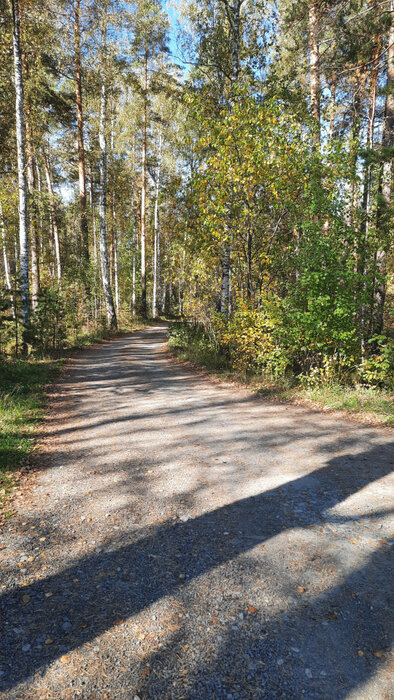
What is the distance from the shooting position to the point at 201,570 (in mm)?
2830

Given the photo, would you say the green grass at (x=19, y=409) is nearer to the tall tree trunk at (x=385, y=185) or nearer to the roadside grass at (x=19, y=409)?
the roadside grass at (x=19, y=409)

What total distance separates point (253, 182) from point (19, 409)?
733 cm

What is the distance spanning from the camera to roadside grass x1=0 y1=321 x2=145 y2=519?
14.9 ft

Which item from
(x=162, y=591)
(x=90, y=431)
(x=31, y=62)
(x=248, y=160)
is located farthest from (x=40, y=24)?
(x=162, y=591)

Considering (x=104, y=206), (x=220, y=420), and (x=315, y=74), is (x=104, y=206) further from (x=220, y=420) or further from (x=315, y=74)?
(x=220, y=420)

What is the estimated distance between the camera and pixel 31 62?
14016 mm

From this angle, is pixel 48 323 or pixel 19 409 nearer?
pixel 19 409

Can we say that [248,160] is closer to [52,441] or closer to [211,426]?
[211,426]

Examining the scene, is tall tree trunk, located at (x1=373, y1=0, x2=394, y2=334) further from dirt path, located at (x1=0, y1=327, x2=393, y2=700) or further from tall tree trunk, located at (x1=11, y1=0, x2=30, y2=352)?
tall tree trunk, located at (x1=11, y1=0, x2=30, y2=352)

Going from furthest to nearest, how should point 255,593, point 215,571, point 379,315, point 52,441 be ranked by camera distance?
1. point 379,315
2. point 52,441
3. point 215,571
4. point 255,593

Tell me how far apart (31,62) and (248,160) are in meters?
11.9

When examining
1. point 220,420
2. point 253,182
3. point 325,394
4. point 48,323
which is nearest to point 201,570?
point 220,420

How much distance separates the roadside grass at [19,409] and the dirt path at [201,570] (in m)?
0.37

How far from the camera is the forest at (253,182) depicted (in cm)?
779
